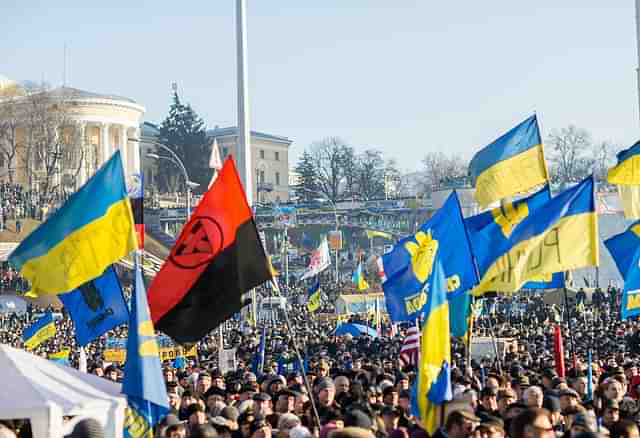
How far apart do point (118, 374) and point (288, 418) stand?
6.48 m

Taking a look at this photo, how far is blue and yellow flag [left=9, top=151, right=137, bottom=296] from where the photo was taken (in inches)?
383

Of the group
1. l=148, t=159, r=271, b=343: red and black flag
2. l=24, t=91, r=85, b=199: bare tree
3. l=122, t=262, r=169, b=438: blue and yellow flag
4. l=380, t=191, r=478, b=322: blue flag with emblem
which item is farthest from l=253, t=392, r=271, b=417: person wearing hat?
l=24, t=91, r=85, b=199: bare tree

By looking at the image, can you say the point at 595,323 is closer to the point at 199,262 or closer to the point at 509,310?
the point at 509,310

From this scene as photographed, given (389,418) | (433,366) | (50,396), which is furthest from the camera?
(389,418)

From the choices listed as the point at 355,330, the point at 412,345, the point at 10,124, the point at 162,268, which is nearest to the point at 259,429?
the point at 162,268

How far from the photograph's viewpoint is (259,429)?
26.8 ft

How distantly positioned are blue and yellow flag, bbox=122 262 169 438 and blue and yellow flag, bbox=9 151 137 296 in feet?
5.71

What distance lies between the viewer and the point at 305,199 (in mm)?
105688

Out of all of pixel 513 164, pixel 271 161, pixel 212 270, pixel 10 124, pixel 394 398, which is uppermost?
pixel 271 161

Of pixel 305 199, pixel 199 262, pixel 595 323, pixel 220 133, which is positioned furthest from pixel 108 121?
pixel 199 262

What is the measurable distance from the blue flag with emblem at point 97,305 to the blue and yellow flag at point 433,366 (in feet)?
12.5

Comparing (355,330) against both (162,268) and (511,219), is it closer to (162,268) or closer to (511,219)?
(511,219)

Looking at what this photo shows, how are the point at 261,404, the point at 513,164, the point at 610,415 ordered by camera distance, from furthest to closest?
the point at 513,164 < the point at 261,404 < the point at 610,415

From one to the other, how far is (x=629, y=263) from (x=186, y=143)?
9153 cm
